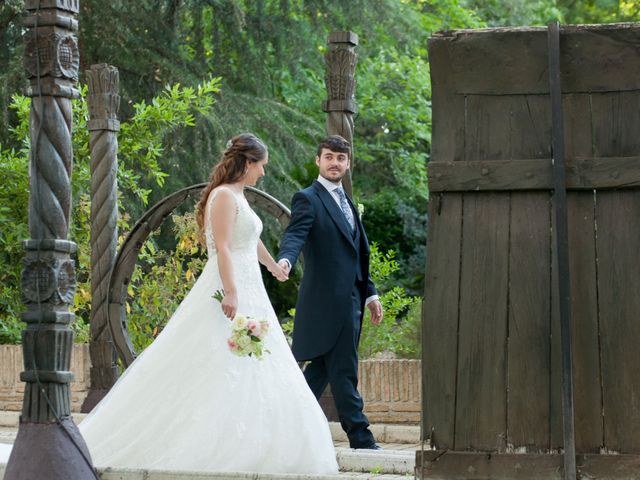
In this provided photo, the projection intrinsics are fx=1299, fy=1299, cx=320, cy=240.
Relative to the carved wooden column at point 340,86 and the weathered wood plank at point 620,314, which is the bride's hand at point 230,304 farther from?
the weathered wood plank at point 620,314

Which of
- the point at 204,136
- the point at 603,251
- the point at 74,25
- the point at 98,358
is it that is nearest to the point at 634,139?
the point at 603,251

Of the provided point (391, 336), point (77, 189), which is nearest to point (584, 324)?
point (391, 336)

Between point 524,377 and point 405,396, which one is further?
point 405,396

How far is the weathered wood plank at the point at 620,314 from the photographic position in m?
4.96

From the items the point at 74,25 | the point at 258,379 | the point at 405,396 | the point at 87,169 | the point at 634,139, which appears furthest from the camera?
the point at 87,169

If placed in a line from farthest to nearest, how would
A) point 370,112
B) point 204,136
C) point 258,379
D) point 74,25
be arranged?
point 370,112
point 204,136
point 258,379
point 74,25

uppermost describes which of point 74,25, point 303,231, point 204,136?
point 204,136

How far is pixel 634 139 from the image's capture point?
16.5ft

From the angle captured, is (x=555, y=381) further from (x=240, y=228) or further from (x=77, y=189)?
(x=77, y=189)

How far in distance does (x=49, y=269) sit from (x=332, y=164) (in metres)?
2.22

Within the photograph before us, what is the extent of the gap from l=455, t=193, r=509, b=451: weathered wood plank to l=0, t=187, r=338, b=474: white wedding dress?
2.11 metres

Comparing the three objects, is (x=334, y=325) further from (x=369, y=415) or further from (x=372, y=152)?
(x=372, y=152)

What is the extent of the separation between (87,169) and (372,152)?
11302 mm

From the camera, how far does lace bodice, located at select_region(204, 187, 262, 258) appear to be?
7.72 m
